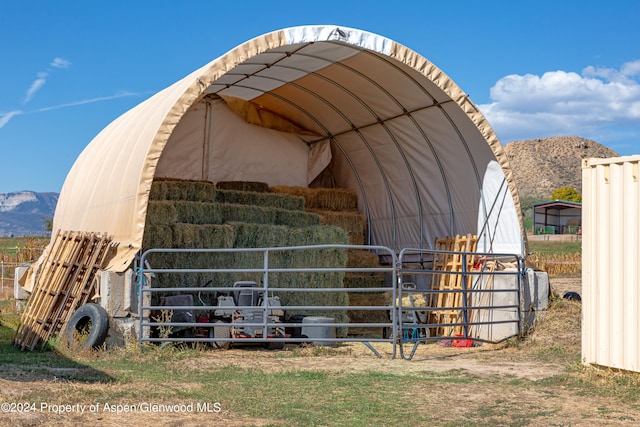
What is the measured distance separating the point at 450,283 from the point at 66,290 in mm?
6627

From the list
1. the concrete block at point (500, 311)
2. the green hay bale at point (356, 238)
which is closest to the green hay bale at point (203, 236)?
the green hay bale at point (356, 238)

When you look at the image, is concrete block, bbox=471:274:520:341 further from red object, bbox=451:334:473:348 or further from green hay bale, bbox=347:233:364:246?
green hay bale, bbox=347:233:364:246

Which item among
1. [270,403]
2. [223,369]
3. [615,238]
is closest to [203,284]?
[223,369]

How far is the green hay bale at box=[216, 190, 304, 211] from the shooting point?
15.0 metres

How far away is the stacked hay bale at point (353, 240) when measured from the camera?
1509 centimetres

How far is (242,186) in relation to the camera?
1656cm

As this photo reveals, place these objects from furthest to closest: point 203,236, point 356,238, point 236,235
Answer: point 356,238, point 236,235, point 203,236

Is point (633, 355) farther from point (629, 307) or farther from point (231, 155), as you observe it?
point (231, 155)

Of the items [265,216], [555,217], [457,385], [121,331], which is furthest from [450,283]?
[555,217]

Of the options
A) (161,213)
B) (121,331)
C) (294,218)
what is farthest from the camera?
(294,218)

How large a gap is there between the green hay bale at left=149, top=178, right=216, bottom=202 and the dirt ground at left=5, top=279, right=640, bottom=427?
3.41 meters

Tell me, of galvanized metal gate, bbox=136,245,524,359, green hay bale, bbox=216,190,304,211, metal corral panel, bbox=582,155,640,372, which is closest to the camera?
metal corral panel, bbox=582,155,640,372

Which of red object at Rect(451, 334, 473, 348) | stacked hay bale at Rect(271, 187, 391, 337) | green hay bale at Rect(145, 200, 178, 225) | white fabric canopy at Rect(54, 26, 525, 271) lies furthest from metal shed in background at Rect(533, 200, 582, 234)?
green hay bale at Rect(145, 200, 178, 225)

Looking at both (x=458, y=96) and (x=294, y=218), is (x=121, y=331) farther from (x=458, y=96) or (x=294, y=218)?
(x=458, y=96)
